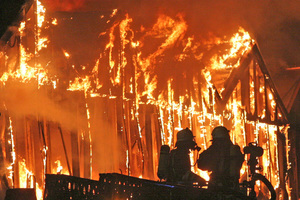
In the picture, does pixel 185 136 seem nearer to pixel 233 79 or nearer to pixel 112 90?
pixel 112 90

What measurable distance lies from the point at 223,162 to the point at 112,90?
194 inches

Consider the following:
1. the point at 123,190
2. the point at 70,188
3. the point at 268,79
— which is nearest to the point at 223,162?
the point at 123,190

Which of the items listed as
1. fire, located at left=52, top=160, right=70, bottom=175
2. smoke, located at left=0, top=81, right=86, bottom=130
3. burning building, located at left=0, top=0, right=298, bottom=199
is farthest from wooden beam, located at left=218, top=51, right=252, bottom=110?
fire, located at left=52, top=160, right=70, bottom=175

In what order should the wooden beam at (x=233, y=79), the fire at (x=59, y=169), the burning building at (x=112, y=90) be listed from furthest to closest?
1. the wooden beam at (x=233, y=79)
2. the fire at (x=59, y=169)
3. the burning building at (x=112, y=90)

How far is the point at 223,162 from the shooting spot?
7934 millimetres

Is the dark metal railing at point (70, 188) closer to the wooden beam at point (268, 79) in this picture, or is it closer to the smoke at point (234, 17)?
the smoke at point (234, 17)

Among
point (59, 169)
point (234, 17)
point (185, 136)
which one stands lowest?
point (59, 169)

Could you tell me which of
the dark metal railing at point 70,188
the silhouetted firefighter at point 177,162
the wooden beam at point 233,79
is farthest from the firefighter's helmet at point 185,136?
the wooden beam at point 233,79

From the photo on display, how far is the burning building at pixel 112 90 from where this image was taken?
1080 cm

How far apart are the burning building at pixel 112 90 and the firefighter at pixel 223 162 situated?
409 cm

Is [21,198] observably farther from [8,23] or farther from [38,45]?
[38,45]

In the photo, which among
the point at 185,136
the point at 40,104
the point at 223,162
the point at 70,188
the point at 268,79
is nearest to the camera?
the point at 223,162

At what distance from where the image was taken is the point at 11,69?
10711mm

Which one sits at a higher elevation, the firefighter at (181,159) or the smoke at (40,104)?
the smoke at (40,104)
